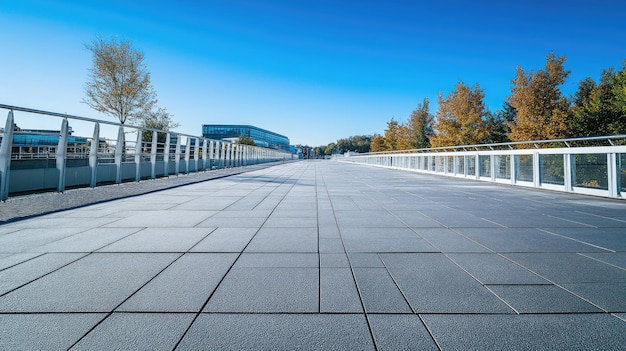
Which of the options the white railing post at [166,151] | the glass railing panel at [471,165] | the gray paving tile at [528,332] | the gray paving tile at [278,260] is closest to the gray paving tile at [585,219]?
the gray paving tile at [528,332]

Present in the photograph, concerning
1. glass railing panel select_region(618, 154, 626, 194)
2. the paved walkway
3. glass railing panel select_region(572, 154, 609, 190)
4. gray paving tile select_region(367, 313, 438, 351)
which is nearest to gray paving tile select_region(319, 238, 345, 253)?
the paved walkway

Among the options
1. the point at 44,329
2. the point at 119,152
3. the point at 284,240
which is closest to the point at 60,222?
the point at 44,329

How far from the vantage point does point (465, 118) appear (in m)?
38.1

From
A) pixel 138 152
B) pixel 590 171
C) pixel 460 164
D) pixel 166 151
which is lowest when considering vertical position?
pixel 590 171

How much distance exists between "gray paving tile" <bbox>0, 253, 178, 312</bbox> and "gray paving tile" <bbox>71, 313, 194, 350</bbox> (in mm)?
253

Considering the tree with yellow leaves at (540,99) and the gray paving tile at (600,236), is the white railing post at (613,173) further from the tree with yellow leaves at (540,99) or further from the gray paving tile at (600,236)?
the tree with yellow leaves at (540,99)

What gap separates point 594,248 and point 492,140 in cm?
4815

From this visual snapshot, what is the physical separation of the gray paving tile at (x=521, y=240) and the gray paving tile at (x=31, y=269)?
486cm

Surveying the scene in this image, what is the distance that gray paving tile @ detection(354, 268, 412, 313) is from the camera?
7.10 ft

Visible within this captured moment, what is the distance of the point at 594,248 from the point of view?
3.62m

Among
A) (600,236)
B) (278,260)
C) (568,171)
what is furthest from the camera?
(568,171)

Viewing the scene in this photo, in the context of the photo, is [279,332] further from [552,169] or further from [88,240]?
[552,169]

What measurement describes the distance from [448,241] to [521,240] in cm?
101

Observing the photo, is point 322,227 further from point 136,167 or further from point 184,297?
point 136,167
